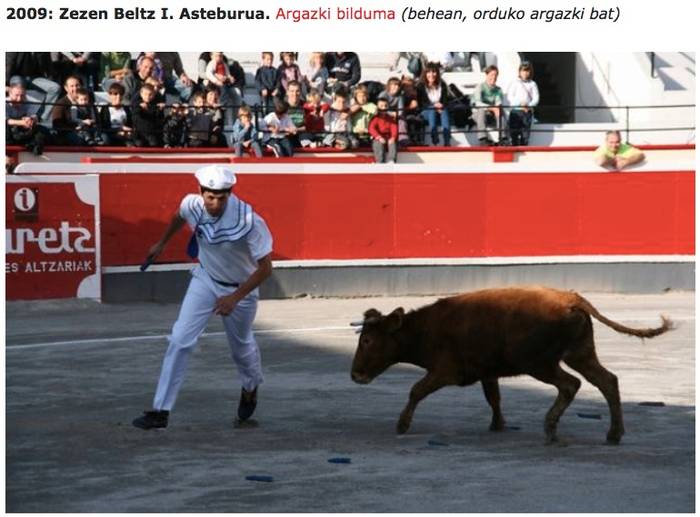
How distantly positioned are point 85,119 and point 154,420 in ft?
32.1

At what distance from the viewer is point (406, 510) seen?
7.38m

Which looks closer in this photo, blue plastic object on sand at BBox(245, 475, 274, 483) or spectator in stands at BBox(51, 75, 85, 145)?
blue plastic object on sand at BBox(245, 475, 274, 483)

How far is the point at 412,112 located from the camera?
20.7 m

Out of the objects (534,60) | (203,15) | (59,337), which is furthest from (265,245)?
(534,60)

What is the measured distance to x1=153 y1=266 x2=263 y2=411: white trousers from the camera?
930 cm

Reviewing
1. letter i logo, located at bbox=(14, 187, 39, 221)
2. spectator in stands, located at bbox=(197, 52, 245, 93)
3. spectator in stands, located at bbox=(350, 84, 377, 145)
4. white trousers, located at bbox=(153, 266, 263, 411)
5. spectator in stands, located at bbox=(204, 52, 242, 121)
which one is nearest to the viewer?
white trousers, located at bbox=(153, 266, 263, 411)

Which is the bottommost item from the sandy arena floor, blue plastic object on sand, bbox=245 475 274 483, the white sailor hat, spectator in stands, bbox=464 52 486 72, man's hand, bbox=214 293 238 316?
the sandy arena floor

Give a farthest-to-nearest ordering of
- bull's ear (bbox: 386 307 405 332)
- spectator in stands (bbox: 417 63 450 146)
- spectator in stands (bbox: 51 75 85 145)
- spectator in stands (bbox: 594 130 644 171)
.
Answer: spectator in stands (bbox: 417 63 450 146)
spectator in stands (bbox: 594 130 644 171)
spectator in stands (bbox: 51 75 85 145)
bull's ear (bbox: 386 307 405 332)

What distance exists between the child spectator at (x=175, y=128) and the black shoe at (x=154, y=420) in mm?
9909

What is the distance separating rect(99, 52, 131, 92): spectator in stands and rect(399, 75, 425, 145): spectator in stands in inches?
128

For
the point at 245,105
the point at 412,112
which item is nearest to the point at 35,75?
the point at 245,105

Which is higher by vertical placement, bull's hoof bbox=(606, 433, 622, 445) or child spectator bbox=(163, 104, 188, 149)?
child spectator bbox=(163, 104, 188, 149)

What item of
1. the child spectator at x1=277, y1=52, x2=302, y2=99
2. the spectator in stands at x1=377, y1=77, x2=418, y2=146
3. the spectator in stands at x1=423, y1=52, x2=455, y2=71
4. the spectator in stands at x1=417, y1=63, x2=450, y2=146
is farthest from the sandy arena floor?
the spectator in stands at x1=423, y1=52, x2=455, y2=71

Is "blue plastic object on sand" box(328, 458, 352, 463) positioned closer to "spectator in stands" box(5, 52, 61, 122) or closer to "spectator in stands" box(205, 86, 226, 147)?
"spectator in stands" box(5, 52, 61, 122)
